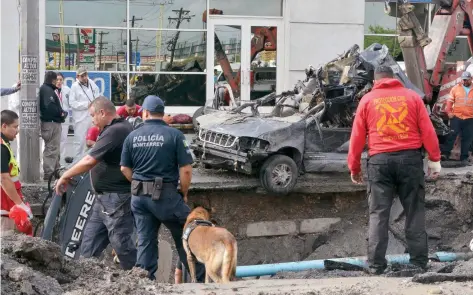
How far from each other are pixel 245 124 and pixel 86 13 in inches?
244

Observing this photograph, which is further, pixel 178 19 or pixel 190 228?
pixel 178 19

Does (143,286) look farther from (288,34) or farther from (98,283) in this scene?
(288,34)

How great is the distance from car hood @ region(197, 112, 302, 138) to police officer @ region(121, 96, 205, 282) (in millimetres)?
3693

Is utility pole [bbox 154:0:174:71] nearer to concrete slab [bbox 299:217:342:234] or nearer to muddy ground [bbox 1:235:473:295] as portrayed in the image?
concrete slab [bbox 299:217:342:234]

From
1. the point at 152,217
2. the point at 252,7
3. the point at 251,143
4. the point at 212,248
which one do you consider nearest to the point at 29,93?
the point at 251,143

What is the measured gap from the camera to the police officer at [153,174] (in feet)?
25.3

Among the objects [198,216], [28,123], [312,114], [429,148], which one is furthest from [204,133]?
[429,148]

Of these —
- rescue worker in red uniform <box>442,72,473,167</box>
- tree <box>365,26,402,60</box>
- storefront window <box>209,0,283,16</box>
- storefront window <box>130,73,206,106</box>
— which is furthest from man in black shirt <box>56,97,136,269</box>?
tree <box>365,26,402,60</box>

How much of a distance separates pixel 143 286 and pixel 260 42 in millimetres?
12036

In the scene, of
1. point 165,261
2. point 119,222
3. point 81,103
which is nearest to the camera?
point 119,222

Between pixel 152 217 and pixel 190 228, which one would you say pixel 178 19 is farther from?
pixel 190 228

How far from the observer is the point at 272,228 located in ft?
40.5

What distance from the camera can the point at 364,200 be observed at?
1259 cm

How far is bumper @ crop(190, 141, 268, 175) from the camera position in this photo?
11.4 metres
